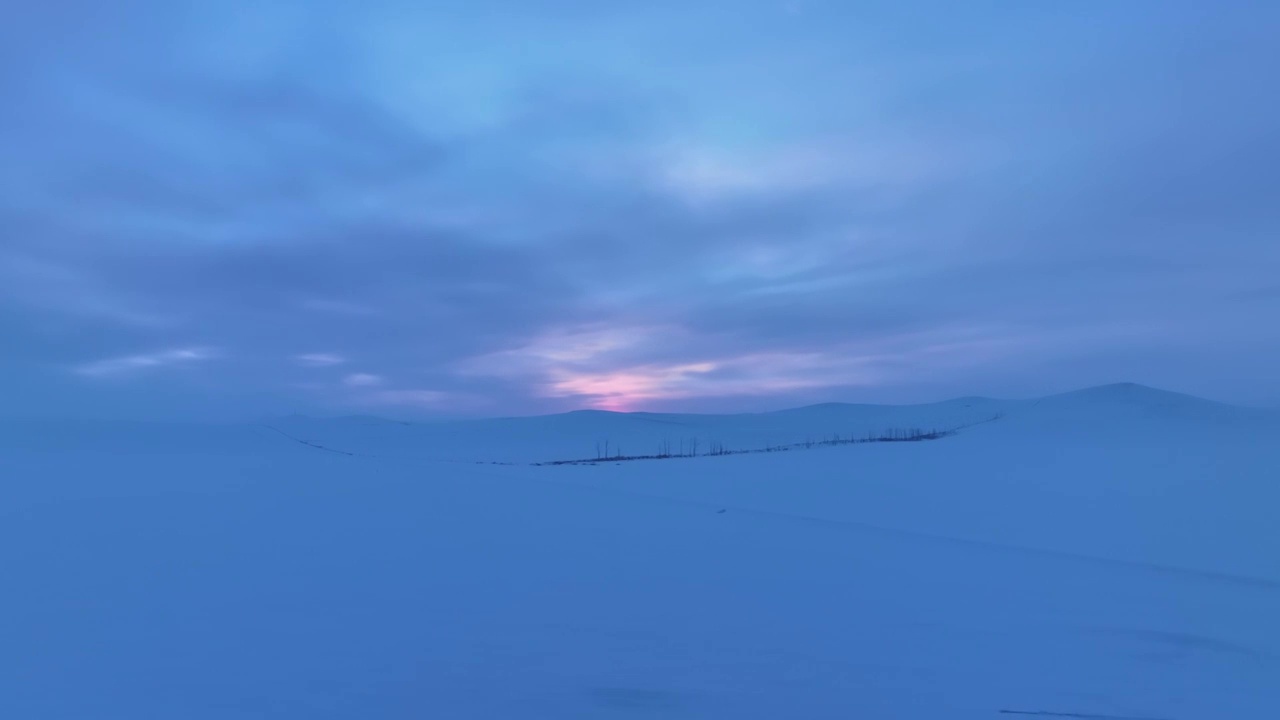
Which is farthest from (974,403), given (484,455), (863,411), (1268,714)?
(1268,714)

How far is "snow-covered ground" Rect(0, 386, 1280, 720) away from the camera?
12.4 ft

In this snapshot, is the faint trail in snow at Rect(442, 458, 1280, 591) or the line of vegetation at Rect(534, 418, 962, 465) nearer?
the faint trail in snow at Rect(442, 458, 1280, 591)

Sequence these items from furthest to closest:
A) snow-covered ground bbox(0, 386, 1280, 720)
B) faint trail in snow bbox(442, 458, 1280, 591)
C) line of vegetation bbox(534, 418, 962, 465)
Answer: line of vegetation bbox(534, 418, 962, 465)
faint trail in snow bbox(442, 458, 1280, 591)
snow-covered ground bbox(0, 386, 1280, 720)

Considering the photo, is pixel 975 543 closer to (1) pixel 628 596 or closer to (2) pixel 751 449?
(1) pixel 628 596

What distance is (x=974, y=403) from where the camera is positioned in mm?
47656

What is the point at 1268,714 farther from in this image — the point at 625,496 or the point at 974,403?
the point at 974,403

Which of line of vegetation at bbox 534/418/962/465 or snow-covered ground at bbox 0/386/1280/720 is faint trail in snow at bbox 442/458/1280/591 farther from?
line of vegetation at bbox 534/418/962/465

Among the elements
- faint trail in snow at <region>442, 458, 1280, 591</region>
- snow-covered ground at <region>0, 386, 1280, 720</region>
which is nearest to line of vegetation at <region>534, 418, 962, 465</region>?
snow-covered ground at <region>0, 386, 1280, 720</region>

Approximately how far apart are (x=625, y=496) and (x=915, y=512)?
374cm

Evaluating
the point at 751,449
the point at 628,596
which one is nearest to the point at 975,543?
the point at 628,596

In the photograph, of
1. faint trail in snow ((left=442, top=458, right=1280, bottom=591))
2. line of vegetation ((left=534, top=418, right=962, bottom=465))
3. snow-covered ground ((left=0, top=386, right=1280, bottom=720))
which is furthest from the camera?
line of vegetation ((left=534, top=418, right=962, bottom=465))

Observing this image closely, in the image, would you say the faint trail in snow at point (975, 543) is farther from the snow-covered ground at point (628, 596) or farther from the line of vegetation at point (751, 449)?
the line of vegetation at point (751, 449)

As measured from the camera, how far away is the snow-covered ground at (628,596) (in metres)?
3.78

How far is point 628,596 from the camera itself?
5477 millimetres
